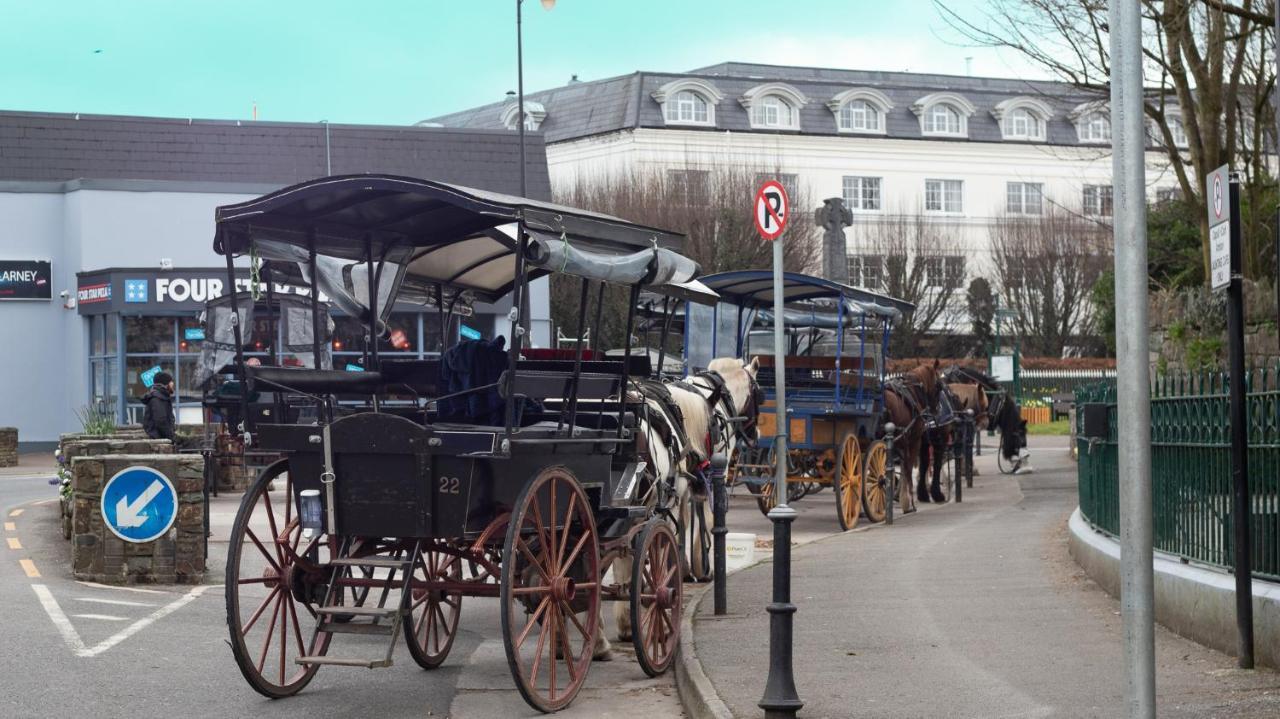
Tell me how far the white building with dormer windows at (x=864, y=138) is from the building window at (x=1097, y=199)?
13 cm

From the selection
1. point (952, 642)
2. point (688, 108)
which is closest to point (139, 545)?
point (952, 642)

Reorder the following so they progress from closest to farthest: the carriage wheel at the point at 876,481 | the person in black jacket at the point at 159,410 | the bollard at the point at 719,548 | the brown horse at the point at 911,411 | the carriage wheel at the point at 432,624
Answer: the carriage wheel at the point at 432,624, the bollard at the point at 719,548, the carriage wheel at the point at 876,481, the brown horse at the point at 911,411, the person in black jacket at the point at 159,410

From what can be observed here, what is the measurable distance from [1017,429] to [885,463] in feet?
30.6

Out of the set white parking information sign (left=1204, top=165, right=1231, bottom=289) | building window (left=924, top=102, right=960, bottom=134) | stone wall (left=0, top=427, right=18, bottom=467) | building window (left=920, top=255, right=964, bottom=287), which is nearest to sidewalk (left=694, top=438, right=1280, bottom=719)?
white parking information sign (left=1204, top=165, right=1231, bottom=289)

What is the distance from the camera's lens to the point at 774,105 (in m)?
64.8

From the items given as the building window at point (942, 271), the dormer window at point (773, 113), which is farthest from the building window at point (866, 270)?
the dormer window at point (773, 113)

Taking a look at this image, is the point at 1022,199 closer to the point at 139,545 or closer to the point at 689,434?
the point at 689,434

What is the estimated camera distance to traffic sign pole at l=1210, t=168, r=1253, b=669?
26.1 feet

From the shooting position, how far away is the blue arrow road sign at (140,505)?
1276cm

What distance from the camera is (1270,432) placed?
8.42 meters

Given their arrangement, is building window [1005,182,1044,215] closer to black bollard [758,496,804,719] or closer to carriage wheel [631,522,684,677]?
carriage wheel [631,522,684,677]

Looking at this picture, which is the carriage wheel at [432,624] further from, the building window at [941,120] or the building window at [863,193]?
the building window at [941,120]

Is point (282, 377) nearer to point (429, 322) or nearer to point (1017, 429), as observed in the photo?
point (1017, 429)

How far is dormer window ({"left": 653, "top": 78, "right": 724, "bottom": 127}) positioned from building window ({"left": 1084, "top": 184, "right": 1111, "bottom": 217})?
15.4 metres
